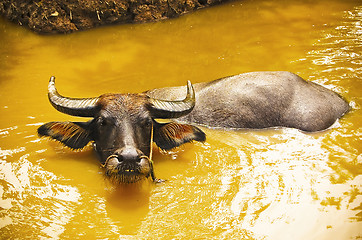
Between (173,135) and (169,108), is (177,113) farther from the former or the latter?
(173,135)

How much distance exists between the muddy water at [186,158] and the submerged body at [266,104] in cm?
17

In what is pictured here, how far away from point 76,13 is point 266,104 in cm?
484

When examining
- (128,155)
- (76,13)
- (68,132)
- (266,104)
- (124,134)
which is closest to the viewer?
(128,155)

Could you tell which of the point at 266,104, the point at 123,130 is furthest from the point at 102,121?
the point at 266,104

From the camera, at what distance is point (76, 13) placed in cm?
887

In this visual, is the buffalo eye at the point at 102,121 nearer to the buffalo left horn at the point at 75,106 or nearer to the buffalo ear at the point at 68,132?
the buffalo left horn at the point at 75,106

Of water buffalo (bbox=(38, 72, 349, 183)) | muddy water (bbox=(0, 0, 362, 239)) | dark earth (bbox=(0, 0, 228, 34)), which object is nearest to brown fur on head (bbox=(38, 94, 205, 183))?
water buffalo (bbox=(38, 72, 349, 183))

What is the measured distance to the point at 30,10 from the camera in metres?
8.75

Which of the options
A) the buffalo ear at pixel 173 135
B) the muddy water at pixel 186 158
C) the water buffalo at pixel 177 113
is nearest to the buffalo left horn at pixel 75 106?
the water buffalo at pixel 177 113

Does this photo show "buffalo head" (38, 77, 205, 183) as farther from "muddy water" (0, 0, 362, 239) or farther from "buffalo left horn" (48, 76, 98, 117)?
"muddy water" (0, 0, 362, 239)

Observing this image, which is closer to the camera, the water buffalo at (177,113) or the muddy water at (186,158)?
the muddy water at (186,158)

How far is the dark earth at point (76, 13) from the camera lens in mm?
8664

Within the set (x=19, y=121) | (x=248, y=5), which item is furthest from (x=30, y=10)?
(x=248, y=5)

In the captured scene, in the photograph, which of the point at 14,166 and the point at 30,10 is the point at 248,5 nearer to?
the point at 30,10
